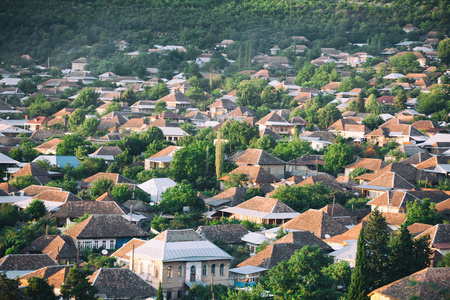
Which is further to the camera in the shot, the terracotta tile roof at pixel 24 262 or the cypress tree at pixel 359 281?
the terracotta tile roof at pixel 24 262

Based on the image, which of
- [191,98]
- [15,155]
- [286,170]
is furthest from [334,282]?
[191,98]

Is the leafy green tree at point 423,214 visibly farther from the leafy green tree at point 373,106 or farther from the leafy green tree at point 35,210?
the leafy green tree at point 373,106

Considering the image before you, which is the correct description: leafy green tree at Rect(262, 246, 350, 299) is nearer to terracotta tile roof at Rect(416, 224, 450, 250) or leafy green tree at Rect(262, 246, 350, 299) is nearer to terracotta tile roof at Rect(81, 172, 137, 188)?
terracotta tile roof at Rect(416, 224, 450, 250)

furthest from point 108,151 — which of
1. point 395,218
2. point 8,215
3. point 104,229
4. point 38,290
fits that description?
point 38,290

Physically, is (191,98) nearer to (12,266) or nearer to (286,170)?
(286,170)

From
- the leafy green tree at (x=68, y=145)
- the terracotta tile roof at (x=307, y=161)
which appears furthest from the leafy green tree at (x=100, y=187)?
the terracotta tile roof at (x=307, y=161)

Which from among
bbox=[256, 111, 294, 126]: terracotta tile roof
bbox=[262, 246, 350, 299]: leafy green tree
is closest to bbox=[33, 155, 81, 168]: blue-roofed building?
bbox=[256, 111, 294, 126]: terracotta tile roof
